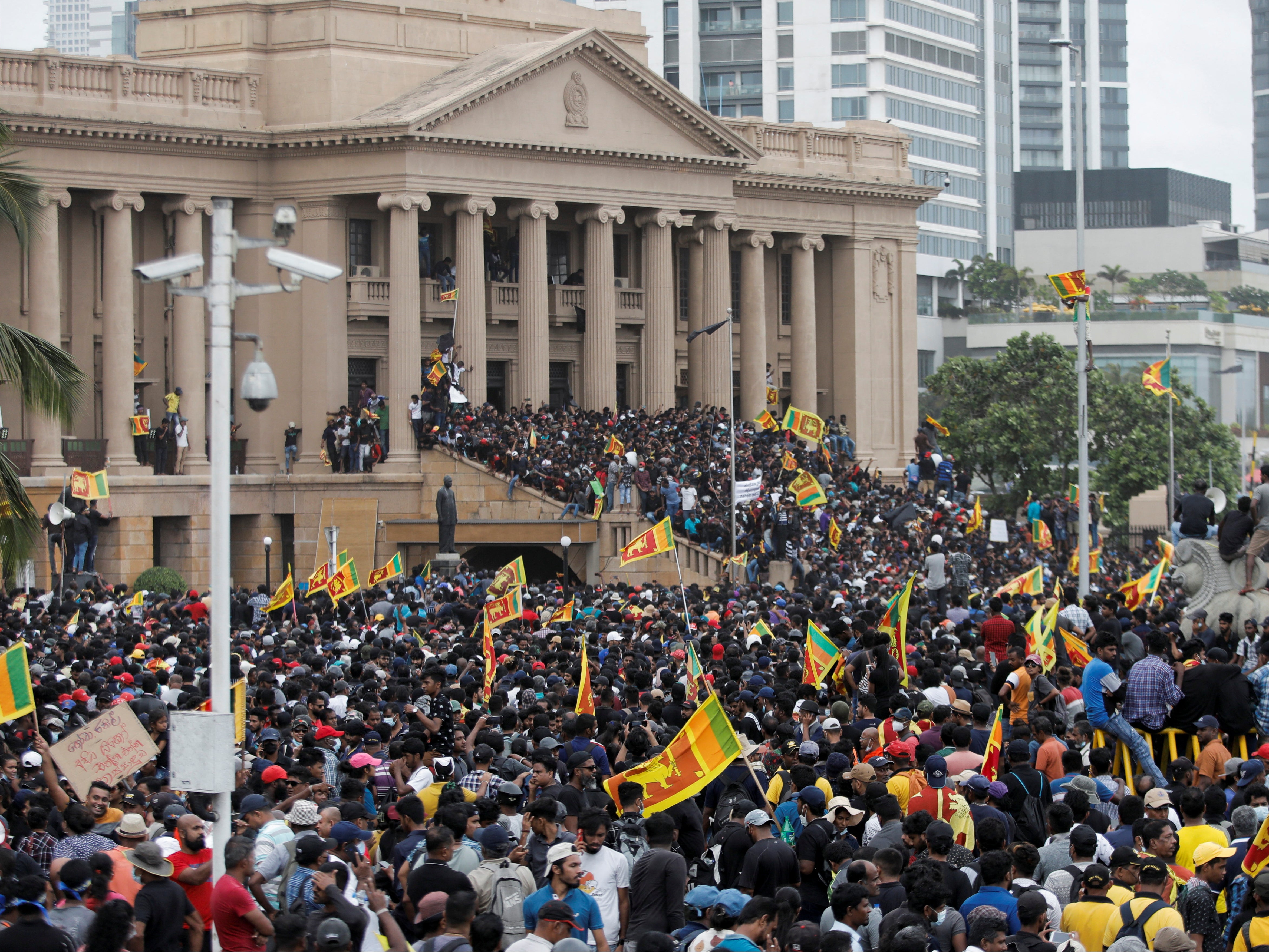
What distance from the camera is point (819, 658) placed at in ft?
68.1

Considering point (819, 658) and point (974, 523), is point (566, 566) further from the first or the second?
point (819, 658)

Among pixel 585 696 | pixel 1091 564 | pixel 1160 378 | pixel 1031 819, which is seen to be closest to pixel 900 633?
pixel 585 696

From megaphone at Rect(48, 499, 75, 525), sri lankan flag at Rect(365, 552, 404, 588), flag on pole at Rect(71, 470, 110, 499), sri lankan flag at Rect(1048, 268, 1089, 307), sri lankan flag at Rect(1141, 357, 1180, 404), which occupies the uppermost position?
sri lankan flag at Rect(1048, 268, 1089, 307)

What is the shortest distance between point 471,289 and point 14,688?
1422 inches

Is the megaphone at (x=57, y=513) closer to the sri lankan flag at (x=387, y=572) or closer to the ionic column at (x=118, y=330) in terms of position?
the sri lankan flag at (x=387, y=572)

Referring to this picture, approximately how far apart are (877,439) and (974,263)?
6426cm

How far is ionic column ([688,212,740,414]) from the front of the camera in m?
58.5

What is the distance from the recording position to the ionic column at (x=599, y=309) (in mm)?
55219

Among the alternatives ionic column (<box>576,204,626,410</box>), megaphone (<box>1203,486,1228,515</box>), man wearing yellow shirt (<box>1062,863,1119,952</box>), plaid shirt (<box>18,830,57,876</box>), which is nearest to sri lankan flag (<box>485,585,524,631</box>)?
megaphone (<box>1203,486,1228,515</box>)

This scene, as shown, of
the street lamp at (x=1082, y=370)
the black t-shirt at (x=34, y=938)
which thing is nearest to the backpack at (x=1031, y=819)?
the black t-shirt at (x=34, y=938)

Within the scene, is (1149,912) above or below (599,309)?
below

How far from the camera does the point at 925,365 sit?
120m

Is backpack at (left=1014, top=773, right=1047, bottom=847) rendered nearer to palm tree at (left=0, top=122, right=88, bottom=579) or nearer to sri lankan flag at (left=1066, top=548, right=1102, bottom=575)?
palm tree at (left=0, top=122, right=88, bottom=579)

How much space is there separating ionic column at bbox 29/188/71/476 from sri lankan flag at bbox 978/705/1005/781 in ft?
120
